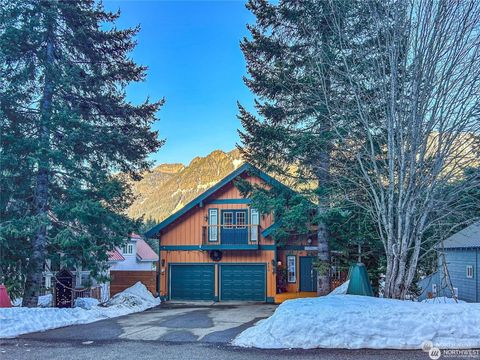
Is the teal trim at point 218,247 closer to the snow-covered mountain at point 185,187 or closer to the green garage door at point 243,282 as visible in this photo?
the green garage door at point 243,282

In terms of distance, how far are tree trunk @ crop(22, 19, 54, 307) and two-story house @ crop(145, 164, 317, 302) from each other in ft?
21.9

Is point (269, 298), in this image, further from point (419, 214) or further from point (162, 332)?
point (419, 214)

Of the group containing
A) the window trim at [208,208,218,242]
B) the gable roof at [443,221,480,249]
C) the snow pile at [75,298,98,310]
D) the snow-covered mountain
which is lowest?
the snow pile at [75,298,98,310]

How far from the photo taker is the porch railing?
18.5 meters

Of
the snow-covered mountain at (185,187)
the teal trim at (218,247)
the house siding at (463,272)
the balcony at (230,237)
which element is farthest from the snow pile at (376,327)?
the snow-covered mountain at (185,187)

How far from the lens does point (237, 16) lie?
16984 millimetres

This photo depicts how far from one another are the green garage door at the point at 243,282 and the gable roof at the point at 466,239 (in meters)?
8.57

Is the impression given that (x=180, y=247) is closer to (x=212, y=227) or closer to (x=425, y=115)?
(x=212, y=227)

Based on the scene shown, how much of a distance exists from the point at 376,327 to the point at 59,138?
36.4ft

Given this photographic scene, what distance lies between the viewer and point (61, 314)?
38.0 feet

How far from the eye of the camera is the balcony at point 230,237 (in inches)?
722

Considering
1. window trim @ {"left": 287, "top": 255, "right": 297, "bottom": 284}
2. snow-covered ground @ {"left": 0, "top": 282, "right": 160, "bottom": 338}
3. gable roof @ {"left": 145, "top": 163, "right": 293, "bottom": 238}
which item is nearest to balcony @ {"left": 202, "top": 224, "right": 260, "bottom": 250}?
gable roof @ {"left": 145, "top": 163, "right": 293, "bottom": 238}

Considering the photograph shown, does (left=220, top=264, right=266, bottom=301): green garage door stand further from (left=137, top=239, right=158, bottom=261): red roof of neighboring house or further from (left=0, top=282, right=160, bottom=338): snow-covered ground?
(left=137, top=239, right=158, bottom=261): red roof of neighboring house

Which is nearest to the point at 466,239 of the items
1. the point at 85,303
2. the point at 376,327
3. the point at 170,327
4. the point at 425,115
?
the point at 425,115
